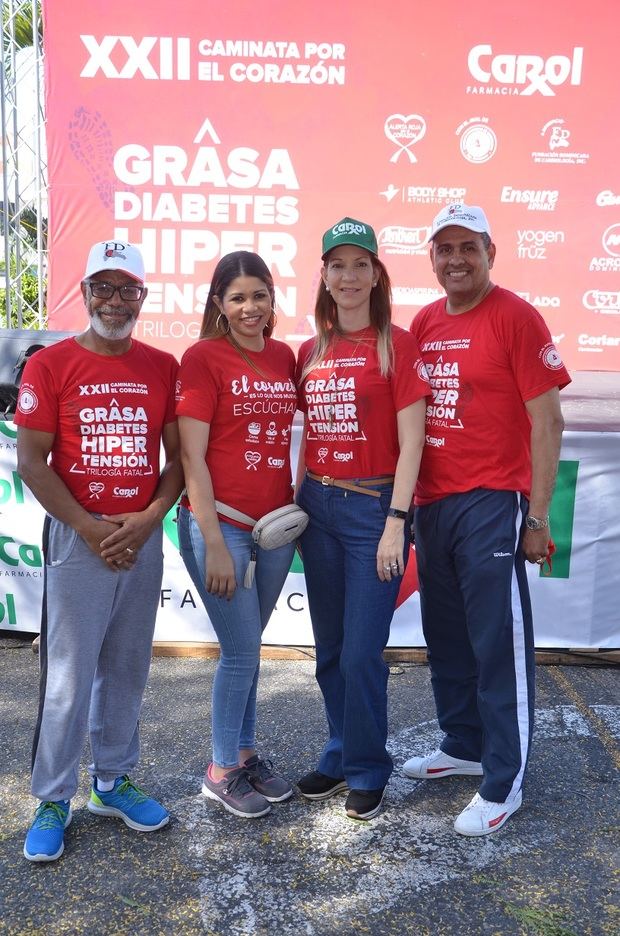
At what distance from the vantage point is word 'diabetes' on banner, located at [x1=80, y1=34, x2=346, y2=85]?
7965 millimetres

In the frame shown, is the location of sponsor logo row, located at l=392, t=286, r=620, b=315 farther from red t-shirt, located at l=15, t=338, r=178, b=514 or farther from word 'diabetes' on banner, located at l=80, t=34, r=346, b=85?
red t-shirt, located at l=15, t=338, r=178, b=514

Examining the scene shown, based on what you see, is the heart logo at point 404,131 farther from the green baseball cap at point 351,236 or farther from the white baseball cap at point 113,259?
the white baseball cap at point 113,259

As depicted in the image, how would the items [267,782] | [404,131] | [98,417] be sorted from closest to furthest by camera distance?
1. [98,417]
2. [267,782]
3. [404,131]

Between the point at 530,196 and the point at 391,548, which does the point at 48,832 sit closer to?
the point at 391,548

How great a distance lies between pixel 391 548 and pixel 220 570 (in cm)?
54

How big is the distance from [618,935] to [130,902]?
4.38 ft

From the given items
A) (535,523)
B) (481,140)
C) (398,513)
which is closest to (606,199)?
(481,140)

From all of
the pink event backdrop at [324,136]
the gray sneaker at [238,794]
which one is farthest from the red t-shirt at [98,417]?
the pink event backdrop at [324,136]

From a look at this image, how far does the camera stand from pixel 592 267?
8.30 metres

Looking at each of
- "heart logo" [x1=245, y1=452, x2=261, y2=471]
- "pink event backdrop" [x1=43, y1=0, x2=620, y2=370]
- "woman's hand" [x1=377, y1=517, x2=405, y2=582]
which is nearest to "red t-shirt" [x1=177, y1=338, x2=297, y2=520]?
"heart logo" [x1=245, y1=452, x2=261, y2=471]

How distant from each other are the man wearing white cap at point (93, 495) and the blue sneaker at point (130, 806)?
0.05ft

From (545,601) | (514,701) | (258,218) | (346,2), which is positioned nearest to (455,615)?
(514,701)

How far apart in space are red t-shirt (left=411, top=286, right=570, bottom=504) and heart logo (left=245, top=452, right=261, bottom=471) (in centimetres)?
58

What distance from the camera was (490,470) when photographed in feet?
8.10
